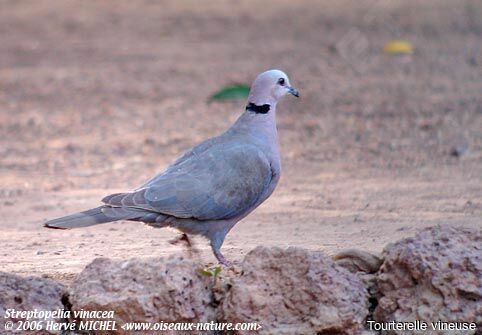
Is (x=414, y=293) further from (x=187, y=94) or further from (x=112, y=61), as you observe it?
(x=112, y=61)

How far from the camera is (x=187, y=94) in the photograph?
11.8 m

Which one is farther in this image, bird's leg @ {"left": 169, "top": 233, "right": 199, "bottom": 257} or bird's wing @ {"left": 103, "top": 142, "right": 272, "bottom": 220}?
bird's leg @ {"left": 169, "top": 233, "right": 199, "bottom": 257}

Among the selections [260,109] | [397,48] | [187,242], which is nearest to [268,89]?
[260,109]

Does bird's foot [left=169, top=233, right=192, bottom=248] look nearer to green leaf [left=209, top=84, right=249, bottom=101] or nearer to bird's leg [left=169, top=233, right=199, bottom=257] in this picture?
bird's leg [left=169, top=233, right=199, bottom=257]

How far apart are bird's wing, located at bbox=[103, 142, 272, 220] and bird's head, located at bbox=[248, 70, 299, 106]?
13.9 inches

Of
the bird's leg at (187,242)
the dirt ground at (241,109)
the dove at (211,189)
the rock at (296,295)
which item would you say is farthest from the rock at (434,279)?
the bird's leg at (187,242)

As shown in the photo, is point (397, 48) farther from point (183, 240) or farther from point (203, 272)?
point (203, 272)

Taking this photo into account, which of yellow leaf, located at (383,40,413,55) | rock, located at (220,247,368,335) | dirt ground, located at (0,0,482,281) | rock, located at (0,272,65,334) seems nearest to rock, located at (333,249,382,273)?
rock, located at (220,247,368,335)

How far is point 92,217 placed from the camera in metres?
5.51

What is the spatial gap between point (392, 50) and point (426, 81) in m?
1.77

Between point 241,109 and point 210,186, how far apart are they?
5069 mm

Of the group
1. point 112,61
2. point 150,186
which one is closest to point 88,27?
point 112,61

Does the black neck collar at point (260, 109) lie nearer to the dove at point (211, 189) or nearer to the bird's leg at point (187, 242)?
the dove at point (211, 189)

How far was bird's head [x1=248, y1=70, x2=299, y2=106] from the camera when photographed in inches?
242
